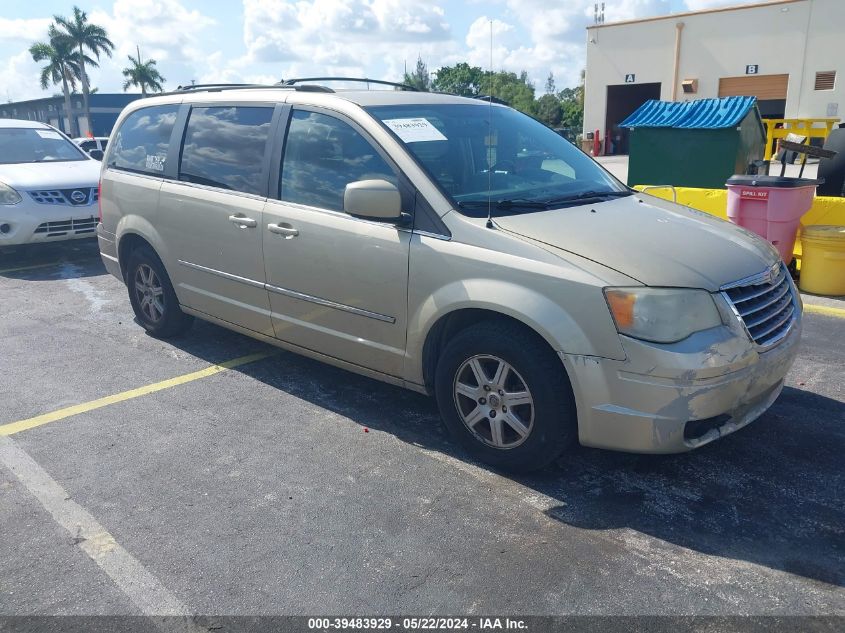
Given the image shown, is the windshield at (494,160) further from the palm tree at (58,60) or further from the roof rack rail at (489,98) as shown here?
the palm tree at (58,60)

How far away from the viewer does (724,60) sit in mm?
32719

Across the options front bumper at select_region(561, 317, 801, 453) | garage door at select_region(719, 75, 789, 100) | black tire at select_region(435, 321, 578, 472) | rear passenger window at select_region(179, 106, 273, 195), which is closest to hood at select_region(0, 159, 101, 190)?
rear passenger window at select_region(179, 106, 273, 195)

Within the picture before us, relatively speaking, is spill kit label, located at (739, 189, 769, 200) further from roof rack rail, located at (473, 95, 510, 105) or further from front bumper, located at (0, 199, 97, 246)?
front bumper, located at (0, 199, 97, 246)

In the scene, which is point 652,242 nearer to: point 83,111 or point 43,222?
point 43,222

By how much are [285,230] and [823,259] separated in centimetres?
513

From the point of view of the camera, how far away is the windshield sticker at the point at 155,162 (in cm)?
526

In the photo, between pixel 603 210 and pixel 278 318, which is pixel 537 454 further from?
pixel 278 318

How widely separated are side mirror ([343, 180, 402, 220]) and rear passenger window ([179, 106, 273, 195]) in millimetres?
1106

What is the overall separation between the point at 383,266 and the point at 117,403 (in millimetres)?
2097

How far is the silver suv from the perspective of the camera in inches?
120

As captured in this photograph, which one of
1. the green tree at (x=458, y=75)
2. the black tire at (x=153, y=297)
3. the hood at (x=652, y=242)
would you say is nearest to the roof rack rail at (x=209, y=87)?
the black tire at (x=153, y=297)

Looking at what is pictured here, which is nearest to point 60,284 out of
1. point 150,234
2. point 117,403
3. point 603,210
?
point 150,234

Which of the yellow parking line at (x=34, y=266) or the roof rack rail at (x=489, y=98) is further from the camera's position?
the yellow parking line at (x=34, y=266)

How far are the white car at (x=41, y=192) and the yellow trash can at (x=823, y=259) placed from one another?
315 inches
